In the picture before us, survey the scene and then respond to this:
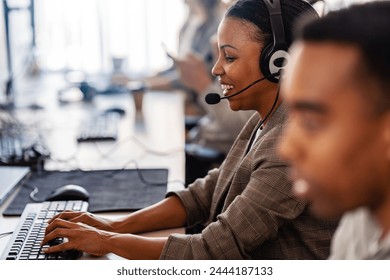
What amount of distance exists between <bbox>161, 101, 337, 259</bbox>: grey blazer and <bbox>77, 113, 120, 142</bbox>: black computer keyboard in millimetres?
902

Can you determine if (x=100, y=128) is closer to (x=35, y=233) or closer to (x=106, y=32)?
(x=35, y=233)

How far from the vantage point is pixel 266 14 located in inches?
46.5

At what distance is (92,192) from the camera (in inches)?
60.4

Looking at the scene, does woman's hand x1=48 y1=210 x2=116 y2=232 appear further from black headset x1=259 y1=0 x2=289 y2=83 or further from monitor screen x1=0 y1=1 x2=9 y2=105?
monitor screen x1=0 y1=1 x2=9 y2=105

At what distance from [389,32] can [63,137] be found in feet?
5.14

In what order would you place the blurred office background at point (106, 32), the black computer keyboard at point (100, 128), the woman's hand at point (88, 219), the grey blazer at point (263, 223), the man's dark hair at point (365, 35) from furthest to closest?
the blurred office background at point (106, 32)
the black computer keyboard at point (100, 128)
the woman's hand at point (88, 219)
the grey blazer at point (263, 223)
the man's dark hair at point (365, 35)

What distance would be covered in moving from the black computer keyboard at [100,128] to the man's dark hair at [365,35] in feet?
4.65

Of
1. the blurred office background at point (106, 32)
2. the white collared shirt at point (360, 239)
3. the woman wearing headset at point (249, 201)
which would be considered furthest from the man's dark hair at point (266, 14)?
the blurred office background at point (106, 32)

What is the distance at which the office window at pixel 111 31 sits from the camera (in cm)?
364

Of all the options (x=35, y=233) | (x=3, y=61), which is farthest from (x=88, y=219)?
(x=3, y=61)

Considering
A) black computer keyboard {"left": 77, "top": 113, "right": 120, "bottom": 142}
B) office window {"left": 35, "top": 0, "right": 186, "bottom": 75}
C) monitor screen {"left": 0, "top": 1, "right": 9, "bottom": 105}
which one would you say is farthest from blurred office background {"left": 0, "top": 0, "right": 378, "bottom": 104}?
black computer keyboard {"left": 77, "top": 113, "right": 120, "bottom": 142}

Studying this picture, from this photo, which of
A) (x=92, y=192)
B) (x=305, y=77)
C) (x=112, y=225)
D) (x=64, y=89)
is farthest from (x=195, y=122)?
(x=305, y=77)

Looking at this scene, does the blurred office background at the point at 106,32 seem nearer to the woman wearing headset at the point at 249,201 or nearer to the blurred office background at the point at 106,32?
the blurred office background at the point at 106,32
